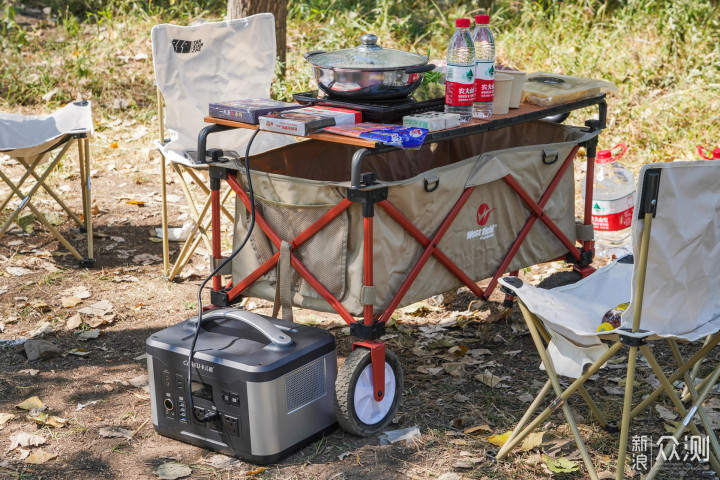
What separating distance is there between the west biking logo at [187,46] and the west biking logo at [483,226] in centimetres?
187

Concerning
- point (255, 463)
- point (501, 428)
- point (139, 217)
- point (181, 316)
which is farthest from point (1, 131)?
point (501, 428)

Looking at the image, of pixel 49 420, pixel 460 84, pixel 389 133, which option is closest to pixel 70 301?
pixel 49 420

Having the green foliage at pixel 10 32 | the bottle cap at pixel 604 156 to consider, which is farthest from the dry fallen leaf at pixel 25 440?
the green foliage at pixel 10 32

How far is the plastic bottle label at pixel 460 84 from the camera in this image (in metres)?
3.26

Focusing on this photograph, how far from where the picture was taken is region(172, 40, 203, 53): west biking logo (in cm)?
441

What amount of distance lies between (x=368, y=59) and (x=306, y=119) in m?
0.42

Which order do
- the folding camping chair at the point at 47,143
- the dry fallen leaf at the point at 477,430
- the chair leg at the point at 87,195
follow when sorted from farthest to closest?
1. the chair leg at the point at 87,195
2. the folding camping chair at the point at 47,143
3. the dry fallen leaf at the point at 477,430

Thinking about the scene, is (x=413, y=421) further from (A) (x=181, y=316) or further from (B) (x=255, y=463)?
(A) (x=181, y=316)

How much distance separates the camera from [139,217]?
5.56 m

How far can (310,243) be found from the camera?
10.5ft

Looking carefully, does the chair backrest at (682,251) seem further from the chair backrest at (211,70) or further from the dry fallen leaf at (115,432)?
the chair backrest at (211,70)

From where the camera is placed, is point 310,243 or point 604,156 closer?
point 310,243

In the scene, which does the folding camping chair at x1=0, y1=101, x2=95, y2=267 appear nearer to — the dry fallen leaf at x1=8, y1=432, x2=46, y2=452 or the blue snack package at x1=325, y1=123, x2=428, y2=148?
the dry fallen leaf at x1=8, y1=432, x2=46, y2=452

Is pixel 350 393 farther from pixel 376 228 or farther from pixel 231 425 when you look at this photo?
pixel 376 228
